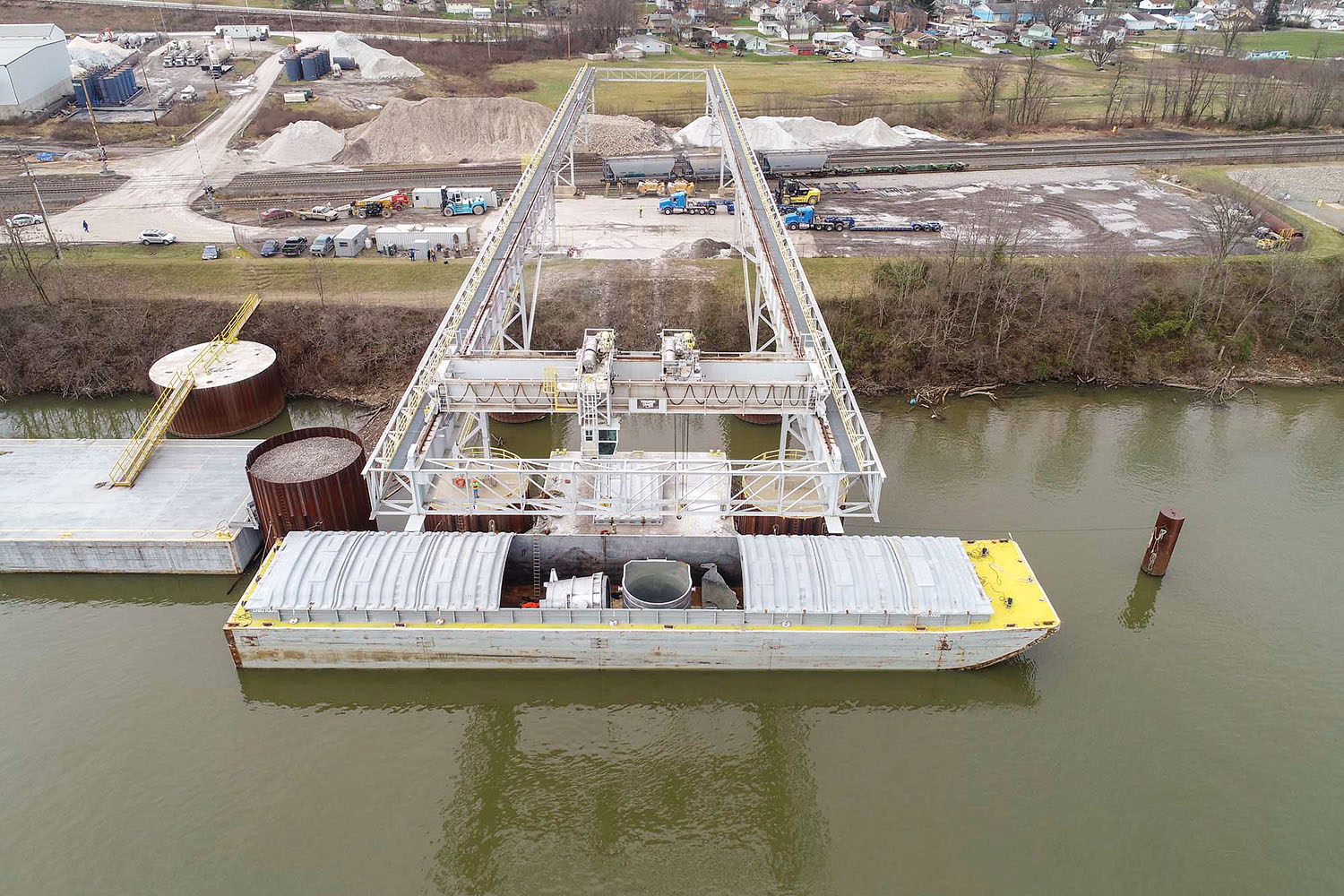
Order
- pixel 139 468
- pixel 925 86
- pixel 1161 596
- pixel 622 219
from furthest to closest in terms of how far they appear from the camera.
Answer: pixel 925 86
pixel 622 219
pixel 139 468
pixel 1161 596

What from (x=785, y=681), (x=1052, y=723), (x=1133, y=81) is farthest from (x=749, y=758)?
(x=1133, y=81)

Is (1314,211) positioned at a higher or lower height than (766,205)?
lower

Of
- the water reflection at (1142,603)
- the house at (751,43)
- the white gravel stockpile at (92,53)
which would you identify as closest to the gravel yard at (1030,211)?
the water reflection at (1142,603)

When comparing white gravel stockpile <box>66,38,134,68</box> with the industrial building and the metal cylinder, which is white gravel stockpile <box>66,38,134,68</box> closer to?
the industrial building

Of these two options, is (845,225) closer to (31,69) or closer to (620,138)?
(620,138)

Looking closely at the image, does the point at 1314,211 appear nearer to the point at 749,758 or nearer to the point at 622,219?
the point at 622,219

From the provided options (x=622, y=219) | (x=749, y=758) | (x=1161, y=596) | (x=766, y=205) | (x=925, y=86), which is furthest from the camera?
(x=925, y=86)

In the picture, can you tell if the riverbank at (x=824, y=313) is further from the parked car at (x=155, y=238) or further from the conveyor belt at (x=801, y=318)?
the conveyor belt at (x=801, y=318)

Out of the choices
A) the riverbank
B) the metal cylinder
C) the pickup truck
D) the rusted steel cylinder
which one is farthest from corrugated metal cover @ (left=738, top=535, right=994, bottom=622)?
the pickup truck
